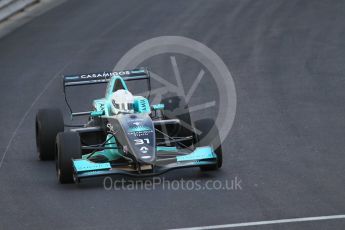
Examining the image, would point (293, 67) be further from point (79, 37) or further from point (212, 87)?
point (79, 37)

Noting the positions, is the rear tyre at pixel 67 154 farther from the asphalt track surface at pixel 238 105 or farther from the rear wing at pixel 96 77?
the rear wing at pixel 96 77

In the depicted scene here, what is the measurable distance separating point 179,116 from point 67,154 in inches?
95.7

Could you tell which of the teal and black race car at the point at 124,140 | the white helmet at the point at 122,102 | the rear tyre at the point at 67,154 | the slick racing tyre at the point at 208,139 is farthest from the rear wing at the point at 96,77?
the rear tyre at the point at 67,154

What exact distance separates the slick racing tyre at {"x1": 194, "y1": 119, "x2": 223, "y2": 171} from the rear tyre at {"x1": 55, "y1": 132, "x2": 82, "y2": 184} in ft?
5.75

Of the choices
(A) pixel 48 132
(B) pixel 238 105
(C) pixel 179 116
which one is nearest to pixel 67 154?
(A) pixel 48 132

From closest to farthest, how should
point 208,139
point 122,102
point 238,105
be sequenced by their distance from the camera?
point 208,139 → point 122,102 → point 238,105

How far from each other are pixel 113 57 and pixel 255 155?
412 inches

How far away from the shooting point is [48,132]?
14.8 meters

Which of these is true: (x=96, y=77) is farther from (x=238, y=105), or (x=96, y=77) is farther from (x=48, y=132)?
(x=238, y=105)

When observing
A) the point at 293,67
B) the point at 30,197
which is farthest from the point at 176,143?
the point at 293,67

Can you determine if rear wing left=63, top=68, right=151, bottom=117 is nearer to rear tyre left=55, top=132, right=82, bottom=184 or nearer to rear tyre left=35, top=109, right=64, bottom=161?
rear tyre left=35, top=109, right=64, bottom=161

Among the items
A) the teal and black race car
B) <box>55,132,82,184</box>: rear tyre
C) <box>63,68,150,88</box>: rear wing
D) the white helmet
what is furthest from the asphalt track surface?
<box>63,68,150,88</box>: rear wing

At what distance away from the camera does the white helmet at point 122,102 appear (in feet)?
45.7

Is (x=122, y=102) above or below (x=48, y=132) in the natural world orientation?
above
